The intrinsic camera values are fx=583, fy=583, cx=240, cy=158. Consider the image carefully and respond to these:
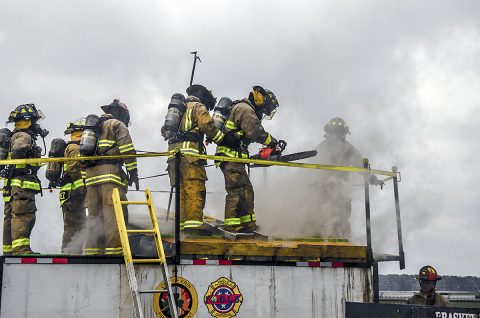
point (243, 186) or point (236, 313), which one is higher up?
point (243, 186)

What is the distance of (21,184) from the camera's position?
7953 millimetres

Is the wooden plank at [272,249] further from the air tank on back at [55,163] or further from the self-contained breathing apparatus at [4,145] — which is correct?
the self-contained breathing apparatus at [4,145]

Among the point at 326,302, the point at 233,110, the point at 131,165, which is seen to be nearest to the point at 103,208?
the point at 131,165

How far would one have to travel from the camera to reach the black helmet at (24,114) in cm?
836

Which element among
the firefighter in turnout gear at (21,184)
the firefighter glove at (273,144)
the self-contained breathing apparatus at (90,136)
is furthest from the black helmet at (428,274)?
the firefighter in turnout gear at (21,184)

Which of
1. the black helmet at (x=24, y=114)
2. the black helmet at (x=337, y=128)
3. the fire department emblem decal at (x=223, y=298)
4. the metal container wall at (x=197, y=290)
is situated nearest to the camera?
the metal container wall at (x=197, y=290)

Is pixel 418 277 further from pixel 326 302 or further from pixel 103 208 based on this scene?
pixel 103 208

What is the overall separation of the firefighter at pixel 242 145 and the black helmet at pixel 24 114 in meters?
2.82

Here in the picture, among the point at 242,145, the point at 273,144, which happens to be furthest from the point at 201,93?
the point at 273,144

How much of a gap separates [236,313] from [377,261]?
181 centimetres

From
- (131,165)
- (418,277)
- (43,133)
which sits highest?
(43,133)

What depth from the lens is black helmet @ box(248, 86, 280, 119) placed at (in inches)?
316

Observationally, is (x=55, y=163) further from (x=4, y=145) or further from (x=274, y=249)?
(x=274, y=249)

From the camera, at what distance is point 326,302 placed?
5.80m
